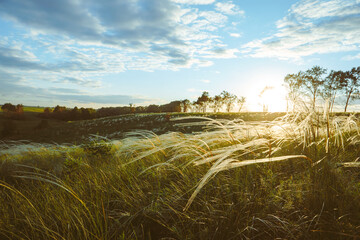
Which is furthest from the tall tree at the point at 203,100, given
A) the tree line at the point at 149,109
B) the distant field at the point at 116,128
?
the distant field at the point at 116,128

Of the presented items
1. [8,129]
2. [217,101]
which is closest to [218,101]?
[217,101]

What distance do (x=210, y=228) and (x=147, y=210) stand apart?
0.59 m

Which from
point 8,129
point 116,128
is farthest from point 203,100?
point 8,129

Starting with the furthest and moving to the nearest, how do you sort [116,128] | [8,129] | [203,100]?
[203,100]
[116,128]
[8,129]

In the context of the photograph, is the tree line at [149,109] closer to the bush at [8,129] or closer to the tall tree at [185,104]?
the tall tree at [185,104]

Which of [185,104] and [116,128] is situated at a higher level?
[185,104]

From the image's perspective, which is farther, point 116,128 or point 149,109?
point 149,109

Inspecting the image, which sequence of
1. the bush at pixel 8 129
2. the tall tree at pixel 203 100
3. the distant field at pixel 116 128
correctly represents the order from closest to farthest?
the distant field at pixel 116 128 → the bush at pixel 8 129 → the tall tree at pixel 203 100

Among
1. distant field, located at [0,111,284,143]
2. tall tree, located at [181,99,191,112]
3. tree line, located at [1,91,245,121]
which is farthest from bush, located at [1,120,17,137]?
tall tree, located at [181,99,191,112]

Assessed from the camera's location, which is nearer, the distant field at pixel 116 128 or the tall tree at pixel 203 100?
the distant field at pixel 116 128

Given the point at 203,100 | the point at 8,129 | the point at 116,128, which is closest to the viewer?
the point at 8,129

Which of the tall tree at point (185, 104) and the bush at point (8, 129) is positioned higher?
the tall tree at point (185, 104)

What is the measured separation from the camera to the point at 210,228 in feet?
5.11

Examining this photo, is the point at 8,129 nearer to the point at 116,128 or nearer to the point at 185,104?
the point at 116,128
